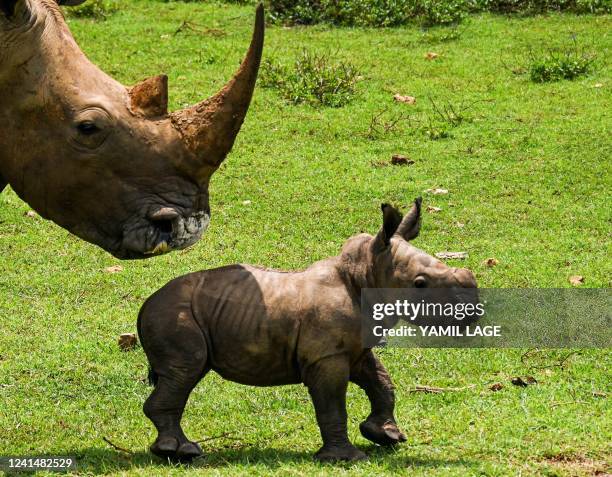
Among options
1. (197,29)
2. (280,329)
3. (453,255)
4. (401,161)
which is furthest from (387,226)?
(197,29)

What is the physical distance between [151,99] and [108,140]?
259 millimetres

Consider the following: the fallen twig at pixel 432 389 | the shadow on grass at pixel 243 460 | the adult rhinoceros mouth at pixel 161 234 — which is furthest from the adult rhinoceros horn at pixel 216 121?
the fallen twig at pixel 432 389

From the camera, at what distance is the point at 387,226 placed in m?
6.11

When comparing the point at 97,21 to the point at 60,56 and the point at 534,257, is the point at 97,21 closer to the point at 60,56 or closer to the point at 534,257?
the point at 534,257

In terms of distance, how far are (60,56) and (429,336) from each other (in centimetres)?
325

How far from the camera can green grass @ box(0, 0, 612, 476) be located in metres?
6.66

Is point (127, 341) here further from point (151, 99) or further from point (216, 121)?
point (216, 121)

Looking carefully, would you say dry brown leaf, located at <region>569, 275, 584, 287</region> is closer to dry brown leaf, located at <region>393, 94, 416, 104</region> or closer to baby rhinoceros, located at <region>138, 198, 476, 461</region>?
baby rhinoceros, located at <region>138, 198, 476, 461</region>

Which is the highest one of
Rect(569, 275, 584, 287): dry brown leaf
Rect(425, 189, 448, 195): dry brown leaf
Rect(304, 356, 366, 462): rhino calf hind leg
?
Rect(304, 356, 366, 462): rhino calf hind leg

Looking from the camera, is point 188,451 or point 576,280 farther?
point 576,280


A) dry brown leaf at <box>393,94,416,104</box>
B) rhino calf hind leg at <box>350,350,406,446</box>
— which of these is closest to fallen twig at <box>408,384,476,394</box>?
rhino calf hind leg at <box>350,350,406,446</box>

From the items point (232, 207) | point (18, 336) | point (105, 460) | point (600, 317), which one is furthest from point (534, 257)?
point (105, 460)

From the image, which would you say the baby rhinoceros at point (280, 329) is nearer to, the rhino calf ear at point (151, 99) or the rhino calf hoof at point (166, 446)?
the rhino calf hoof at point (166, 446)

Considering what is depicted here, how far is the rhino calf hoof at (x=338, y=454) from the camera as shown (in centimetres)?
602
